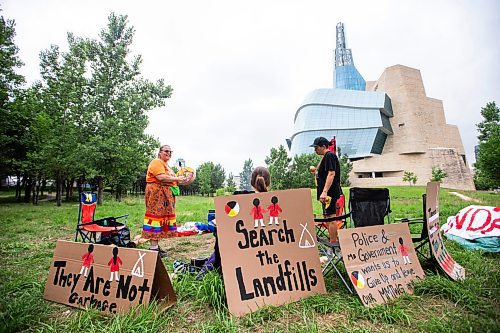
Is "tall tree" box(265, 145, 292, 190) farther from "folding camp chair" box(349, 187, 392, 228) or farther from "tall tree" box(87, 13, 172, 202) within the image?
"folding camp chair" box(349, 187, 392, 228)

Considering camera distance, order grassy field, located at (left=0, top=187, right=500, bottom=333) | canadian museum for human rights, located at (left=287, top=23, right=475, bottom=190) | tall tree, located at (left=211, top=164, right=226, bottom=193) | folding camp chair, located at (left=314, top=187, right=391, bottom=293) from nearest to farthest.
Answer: grassy field, located at (left=0, top=187, right=500, bottom=333) < folding camp chair, located at (left=314, top=187, right=391, bottom=293) < canadian museum for human rights, located at (left=287, top=23, right=475, bottom=190) < tall tree, located at (left=211, top=164, right=226, bottom=193)

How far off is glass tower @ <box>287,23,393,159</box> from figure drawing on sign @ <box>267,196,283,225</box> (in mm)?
51848

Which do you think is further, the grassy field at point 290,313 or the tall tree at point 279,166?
the tall tree at point 279,166

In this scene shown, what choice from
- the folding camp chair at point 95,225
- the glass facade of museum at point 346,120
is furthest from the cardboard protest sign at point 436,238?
the glass facade of museum at point 346,120

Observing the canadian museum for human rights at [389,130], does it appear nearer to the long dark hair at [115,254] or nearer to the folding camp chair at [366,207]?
the folding camp chair at [366,207]

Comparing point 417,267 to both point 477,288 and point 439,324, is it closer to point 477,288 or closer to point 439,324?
point 477,288

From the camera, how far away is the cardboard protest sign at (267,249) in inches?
88.0

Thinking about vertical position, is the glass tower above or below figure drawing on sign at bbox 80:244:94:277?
above

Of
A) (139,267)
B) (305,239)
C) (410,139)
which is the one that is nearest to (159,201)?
(139,267)

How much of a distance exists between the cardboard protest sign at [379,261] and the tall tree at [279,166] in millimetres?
25781

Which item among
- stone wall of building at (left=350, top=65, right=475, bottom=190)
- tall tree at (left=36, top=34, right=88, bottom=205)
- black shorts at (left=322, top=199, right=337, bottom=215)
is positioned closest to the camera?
black shorts at (left=322, top=199, right=337, bottom=215)

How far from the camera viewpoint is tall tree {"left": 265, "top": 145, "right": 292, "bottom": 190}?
29.1 metres

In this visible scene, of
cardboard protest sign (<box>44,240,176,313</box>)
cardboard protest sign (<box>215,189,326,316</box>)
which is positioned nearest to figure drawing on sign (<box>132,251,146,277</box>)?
cardboard protest sign (<box>44,240,176,313</box>)

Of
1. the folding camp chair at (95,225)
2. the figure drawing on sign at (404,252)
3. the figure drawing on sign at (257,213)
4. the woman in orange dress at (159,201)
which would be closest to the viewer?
the figure drawing on sign at (257,213)
